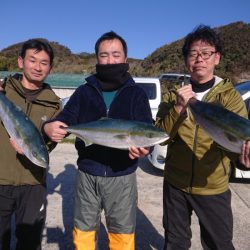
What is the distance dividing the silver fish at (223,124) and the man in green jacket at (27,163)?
55.2 inches

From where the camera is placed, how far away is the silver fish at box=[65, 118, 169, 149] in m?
2.62

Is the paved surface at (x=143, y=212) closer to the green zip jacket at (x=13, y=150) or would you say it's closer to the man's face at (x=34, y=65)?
the green zip jacket at (x=13, y=150)

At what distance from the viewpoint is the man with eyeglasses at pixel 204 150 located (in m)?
3.00

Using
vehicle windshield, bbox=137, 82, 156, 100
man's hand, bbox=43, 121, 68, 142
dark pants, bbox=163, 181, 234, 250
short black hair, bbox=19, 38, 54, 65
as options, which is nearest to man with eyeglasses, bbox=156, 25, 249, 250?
dark pants, bbox=163, 181, 234, 250

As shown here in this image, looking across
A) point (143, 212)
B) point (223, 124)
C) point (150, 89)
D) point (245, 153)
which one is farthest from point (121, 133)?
point (150, 89)

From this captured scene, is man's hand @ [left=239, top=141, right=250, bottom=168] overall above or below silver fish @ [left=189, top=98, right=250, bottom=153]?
below

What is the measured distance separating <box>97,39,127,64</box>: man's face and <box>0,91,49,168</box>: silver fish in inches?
32.9

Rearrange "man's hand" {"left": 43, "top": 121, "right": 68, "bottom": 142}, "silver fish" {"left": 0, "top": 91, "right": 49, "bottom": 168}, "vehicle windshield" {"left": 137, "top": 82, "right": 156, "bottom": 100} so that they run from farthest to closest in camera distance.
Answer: "vehicle windshield" {"left": 137, "top": 82, "right": 156, "bottom": 100} → "man's hand" {"left": 43, "top": 121, "right": 68, "bottom": 142} → "silver fish" {"left": 0, "top": 91, "right": 49, "bottom": 168}

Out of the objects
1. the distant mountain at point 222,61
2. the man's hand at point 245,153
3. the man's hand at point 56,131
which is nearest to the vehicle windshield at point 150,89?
the man's hand at point 56,131

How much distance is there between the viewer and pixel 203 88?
3.11 metres

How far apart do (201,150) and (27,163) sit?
160 centimetres

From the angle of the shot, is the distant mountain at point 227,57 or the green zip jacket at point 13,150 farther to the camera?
the distant mountain at point 227,57

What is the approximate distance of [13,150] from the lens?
10.8 ft

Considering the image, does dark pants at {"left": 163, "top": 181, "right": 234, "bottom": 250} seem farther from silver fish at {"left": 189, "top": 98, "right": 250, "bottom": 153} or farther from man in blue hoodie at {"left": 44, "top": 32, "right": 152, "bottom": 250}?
silver fish at {"left": 189, "top": 98, "right": 250, "bottom": 153}
